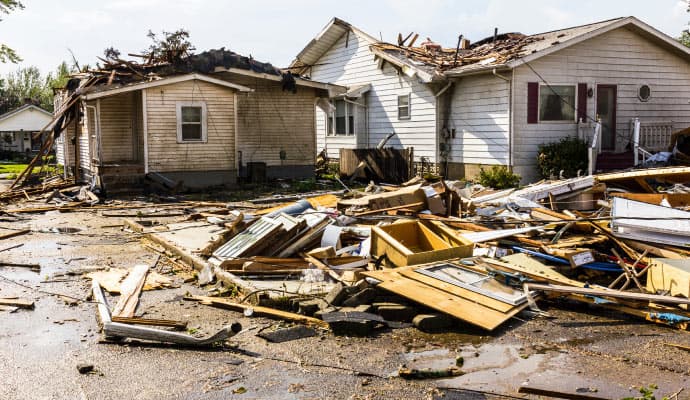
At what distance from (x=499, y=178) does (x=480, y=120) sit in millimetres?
2790

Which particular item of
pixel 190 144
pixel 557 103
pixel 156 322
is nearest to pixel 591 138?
pixel 557 103

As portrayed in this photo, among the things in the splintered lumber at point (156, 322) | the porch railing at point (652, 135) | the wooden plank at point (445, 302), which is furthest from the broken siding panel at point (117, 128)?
the wooden plank at point (445, 302)

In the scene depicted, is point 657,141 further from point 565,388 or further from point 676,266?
point 565,388

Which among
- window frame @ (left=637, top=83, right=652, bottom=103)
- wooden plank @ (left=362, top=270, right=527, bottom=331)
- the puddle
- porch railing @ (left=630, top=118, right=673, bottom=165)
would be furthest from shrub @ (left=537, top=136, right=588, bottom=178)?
the puddle

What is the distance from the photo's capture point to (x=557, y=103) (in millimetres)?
21234

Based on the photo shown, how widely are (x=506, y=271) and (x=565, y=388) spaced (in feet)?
10.4

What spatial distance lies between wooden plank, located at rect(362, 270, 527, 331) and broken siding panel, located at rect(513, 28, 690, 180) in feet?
44.2

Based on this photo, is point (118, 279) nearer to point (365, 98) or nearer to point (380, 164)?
point (380, 164)

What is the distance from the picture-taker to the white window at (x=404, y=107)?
25.0m

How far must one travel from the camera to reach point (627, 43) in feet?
72.0

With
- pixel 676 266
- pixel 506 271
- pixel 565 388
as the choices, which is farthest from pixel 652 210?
pixel 565 388

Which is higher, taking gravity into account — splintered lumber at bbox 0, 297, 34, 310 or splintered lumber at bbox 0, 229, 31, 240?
splintered lumber at bbox 0, 229, 31, 240

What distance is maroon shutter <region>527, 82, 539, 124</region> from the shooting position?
68.0 feet

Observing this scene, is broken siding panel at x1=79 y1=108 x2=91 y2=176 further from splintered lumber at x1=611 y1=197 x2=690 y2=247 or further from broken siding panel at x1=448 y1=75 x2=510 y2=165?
splintered lumber at x1=611 y1=197 x2=690 y2=247
